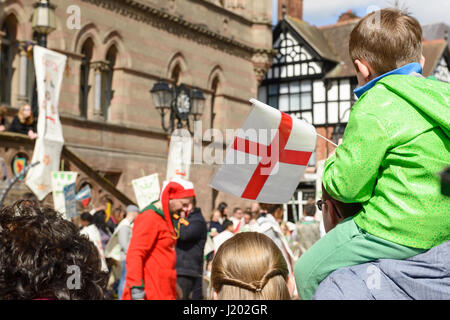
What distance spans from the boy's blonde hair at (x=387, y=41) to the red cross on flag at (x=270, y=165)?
0.77m

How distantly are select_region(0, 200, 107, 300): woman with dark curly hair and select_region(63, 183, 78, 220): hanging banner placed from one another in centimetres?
857

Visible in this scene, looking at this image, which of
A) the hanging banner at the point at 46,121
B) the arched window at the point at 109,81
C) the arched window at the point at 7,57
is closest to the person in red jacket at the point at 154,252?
the hanging banner at the point at 46,121

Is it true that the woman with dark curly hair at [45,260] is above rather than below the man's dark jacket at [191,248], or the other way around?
above

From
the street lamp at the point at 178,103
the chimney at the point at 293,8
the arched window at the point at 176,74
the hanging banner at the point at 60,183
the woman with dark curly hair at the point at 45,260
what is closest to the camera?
the woman with dark curly hair at the point at 45,260

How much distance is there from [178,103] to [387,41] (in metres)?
13.1

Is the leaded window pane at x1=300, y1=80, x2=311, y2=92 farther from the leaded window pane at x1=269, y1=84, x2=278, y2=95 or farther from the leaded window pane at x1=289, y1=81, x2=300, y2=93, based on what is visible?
the leaded window pane at x1=269, y1=84, x2=278, y2=95

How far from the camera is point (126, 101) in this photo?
23172mm

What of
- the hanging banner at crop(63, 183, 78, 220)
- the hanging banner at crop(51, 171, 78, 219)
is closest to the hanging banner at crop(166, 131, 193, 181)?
the hanging banner at crop(51, 171, 78, 219)

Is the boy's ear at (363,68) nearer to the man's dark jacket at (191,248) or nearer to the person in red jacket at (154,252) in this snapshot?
the person in red jacket at (154,252)

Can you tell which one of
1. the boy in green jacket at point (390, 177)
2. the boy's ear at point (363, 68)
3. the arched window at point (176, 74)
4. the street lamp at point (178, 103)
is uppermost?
the arched window at point (176, 74)

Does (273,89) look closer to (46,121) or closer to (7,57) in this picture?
(7,57)

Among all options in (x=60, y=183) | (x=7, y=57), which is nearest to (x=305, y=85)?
(x=7, y=57)

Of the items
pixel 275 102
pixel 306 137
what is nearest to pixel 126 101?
pixel 275 102

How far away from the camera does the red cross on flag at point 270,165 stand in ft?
11.2
